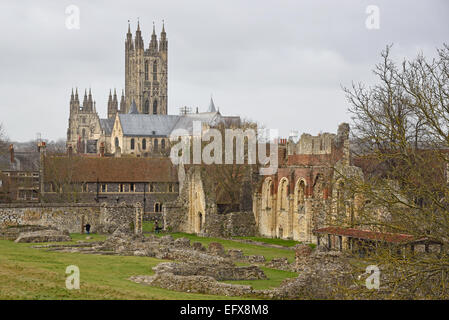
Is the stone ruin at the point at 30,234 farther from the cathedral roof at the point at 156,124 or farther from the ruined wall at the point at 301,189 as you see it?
the cathedral roof at the point at 156,124

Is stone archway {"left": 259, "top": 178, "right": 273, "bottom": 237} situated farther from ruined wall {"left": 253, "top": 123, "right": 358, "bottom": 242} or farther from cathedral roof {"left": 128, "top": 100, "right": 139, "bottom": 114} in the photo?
cathedral roof {"left": 128, "top": 100, "right": 139, "bottom": 114}

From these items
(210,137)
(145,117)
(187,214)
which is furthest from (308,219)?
(145,117)

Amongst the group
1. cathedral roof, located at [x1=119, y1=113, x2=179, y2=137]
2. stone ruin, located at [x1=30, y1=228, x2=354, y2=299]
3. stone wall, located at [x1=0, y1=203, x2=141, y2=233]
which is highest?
cathedral roof, located at [x1=119, y1=113, x2=179, y2=137]

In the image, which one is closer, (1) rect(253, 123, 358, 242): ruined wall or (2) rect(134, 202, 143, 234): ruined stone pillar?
(1) rect(253, 123, 358, 242): ruined wall

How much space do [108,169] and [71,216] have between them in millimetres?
17319

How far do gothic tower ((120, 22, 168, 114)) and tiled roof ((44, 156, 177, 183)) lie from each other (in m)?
110

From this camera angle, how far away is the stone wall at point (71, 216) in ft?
162

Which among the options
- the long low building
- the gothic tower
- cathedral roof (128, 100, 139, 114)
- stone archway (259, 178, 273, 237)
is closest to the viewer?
stone archway (259, 178, 273, 237)

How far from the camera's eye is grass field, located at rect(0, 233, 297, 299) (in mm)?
20453

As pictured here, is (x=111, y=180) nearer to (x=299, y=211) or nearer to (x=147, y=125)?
(x=299, y=211)

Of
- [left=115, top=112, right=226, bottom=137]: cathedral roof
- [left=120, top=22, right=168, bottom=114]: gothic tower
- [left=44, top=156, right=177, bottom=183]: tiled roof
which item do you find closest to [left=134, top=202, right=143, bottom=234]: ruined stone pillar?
[left=44, top=156, right=177, bottom=183]: tiled roof

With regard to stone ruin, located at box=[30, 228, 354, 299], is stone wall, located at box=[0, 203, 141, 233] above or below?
above

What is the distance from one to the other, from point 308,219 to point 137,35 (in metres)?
138
